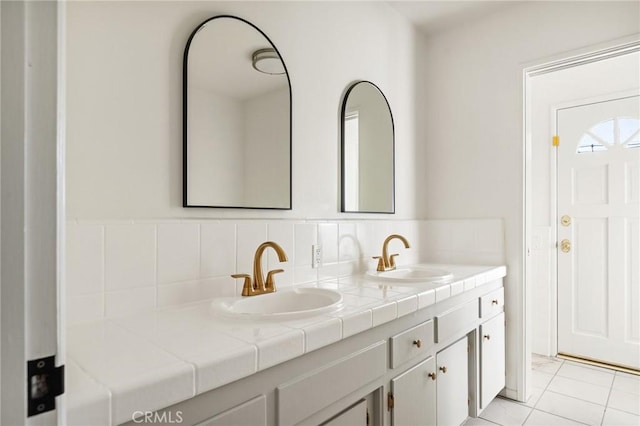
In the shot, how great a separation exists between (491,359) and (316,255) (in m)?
1.19

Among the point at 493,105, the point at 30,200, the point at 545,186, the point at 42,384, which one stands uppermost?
the point at 493,105

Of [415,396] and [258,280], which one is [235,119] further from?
[415,396]

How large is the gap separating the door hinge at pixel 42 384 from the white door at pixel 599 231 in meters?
3.47

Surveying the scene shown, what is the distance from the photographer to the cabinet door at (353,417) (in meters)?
1.07

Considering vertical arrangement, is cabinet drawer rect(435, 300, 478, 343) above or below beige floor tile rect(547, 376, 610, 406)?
above

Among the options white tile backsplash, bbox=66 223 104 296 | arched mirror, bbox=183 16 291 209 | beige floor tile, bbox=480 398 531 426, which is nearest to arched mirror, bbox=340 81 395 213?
arched mirror, bbox=183 16 291 209

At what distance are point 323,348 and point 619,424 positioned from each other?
205 cm

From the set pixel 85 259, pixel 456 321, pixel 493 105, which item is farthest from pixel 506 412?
pixel 85 259

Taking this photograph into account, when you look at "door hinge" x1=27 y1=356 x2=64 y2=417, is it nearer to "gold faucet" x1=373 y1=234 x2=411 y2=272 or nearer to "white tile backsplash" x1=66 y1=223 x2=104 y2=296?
"white tile backsplash" x1=66 y1=223 x2=104 y2=296

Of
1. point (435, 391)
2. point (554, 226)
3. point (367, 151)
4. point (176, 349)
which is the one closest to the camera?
point (176, 349)

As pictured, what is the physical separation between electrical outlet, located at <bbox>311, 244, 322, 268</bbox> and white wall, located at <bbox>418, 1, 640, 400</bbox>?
1.15 m

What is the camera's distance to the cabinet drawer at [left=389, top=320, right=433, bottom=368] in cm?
130

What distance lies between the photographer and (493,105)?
8.02 feet

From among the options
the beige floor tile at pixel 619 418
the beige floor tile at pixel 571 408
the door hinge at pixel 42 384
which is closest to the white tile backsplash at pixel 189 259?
the door hinge at pixel 42 384
